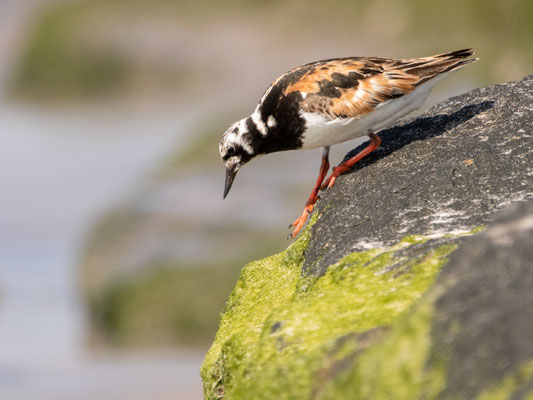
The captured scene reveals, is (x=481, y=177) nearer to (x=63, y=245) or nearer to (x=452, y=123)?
(x=452, y=123)

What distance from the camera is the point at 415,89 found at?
8406mm

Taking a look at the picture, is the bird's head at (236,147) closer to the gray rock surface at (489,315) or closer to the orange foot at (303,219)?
the orange foot at (303,219)

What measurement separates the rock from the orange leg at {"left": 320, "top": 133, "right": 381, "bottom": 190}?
8cm

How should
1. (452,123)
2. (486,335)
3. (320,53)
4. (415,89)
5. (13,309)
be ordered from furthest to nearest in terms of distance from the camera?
1. (320,53)
2. (13,309)
3. (415,89)
4. (452,123)
5. (486,335)

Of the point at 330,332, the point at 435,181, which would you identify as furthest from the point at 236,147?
the point at 330,332

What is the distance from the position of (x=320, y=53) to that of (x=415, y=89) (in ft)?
108

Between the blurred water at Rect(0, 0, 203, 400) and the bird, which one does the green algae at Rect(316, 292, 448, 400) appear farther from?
the blurred water at Rect(0, 0, 203, 400)

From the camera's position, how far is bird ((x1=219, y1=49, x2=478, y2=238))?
320 inches

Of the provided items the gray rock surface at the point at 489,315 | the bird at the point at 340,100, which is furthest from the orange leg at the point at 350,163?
the gray rock surface at the point at 489,315

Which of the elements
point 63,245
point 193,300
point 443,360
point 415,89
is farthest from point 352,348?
point 63,245

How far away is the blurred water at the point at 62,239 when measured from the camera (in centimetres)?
1642

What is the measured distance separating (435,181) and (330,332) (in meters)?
2.01

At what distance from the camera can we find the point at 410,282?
522 centimetres

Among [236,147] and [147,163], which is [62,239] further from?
[236,147]
